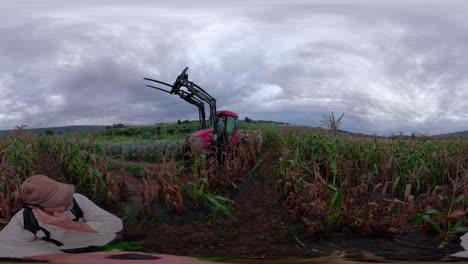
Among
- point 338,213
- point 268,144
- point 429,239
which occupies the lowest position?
point 429,239

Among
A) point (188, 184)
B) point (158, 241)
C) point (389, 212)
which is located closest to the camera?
point (158, 241)

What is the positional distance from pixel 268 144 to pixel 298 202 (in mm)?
Answer: 4651

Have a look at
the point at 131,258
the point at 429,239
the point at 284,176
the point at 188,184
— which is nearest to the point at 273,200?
the point at 284,176

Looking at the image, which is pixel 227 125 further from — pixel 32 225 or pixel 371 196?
pixel 32 225

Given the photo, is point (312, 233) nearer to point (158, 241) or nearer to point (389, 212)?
point (389, 212)

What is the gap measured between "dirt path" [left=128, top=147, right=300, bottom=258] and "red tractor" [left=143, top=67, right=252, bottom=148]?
1.26 meters

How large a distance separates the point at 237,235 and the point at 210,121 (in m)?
2.99

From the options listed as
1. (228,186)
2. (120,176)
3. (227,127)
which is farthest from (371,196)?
(227,127)

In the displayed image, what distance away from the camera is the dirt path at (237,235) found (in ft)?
8.31

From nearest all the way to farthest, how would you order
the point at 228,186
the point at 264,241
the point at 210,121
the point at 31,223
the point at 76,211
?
1. the point at 31,223
2. the point at 76,211
3. the point at 264,241
4. the point at 228,186
5. the point at 210,121

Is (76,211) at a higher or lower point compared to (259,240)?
higher

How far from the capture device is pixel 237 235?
3.11 metres

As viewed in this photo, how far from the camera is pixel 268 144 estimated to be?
8.35m

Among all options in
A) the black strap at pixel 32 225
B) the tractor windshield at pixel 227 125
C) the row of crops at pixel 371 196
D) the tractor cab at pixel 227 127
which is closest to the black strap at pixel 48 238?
the black strap at pixel 32 225
